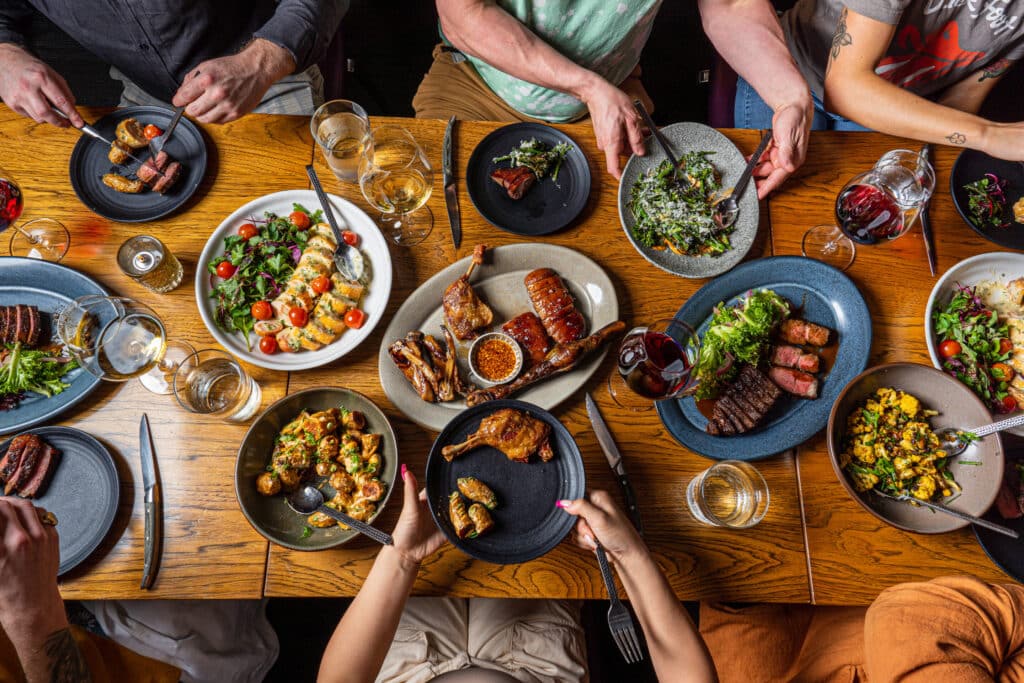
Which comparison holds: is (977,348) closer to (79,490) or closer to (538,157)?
(538,157)

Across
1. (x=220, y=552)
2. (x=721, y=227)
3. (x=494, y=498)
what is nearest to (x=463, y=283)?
(x=494, y=498)

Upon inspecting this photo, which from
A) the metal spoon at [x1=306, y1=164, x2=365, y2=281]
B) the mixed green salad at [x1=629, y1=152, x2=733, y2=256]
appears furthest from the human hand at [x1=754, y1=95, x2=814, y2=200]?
the metal spoon at [x1=306, y1=164, x2=365, y2=281]

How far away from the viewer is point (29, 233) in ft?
6.95

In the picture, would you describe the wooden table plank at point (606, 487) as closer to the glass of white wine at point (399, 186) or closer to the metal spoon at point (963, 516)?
the glass of white wine at point (399, 186)

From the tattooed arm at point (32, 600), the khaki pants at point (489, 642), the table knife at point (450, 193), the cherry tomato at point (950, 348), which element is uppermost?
the table knife at point (450, 193)

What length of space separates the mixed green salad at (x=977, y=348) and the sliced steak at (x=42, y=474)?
10.8 ft

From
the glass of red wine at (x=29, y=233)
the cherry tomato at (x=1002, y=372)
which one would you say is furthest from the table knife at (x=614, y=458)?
the glass of red wine at (x=29, y=233)

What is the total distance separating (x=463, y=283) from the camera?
6.66ft

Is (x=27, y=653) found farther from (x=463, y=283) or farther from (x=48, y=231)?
(x=463, y=283)

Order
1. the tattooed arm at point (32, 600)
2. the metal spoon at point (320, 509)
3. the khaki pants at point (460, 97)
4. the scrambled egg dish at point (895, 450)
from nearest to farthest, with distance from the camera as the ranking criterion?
the tattooed arm at point (32, 600) < the metal spoon at point (320, 509) < the scrambled egg dish at point (895, 450) < the khaki pants at point (460, 97)

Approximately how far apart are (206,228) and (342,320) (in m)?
0.73

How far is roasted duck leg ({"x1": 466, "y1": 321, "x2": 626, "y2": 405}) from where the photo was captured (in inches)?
77.0

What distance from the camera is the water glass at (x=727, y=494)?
1900mm

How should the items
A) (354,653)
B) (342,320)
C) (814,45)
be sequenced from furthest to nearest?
(814,45) < (342,320) < (354,653)
